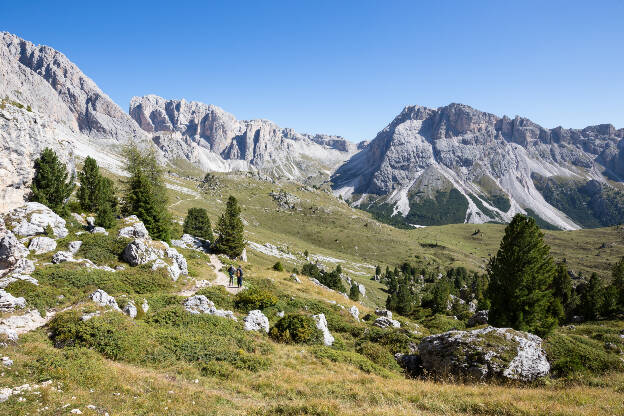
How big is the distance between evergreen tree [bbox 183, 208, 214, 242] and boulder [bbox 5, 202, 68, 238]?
41.3 metres

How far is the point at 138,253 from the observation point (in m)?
35.2

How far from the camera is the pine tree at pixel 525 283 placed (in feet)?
108

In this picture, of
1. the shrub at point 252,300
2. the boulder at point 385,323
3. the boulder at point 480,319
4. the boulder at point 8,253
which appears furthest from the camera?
the boulder at point 480,319

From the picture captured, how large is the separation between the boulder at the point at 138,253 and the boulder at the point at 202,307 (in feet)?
40.2

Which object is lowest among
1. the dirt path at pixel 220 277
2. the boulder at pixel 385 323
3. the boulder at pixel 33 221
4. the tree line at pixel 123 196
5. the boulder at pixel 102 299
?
the dirt path at pixel 220 277

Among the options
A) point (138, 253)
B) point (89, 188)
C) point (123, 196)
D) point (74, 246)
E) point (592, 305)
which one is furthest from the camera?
point (592, 305)

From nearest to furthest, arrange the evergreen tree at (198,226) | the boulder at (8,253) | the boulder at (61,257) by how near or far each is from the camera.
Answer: the boulder at (8,253)
the boulder at (61,257)
the evergreen tree at (198,226)

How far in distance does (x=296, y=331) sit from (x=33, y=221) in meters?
36.2

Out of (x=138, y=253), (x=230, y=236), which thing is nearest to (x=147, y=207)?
(x=230, y=236)

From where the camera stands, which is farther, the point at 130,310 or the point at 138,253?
the point at 138,253

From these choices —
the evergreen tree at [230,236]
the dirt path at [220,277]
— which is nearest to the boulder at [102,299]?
the dirt path at [220,277]

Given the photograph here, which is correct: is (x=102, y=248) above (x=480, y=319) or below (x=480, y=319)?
above

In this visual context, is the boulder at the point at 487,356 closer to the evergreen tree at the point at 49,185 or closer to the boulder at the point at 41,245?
the boulder at the point at 41,245

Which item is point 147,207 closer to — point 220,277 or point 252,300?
point 220,277
